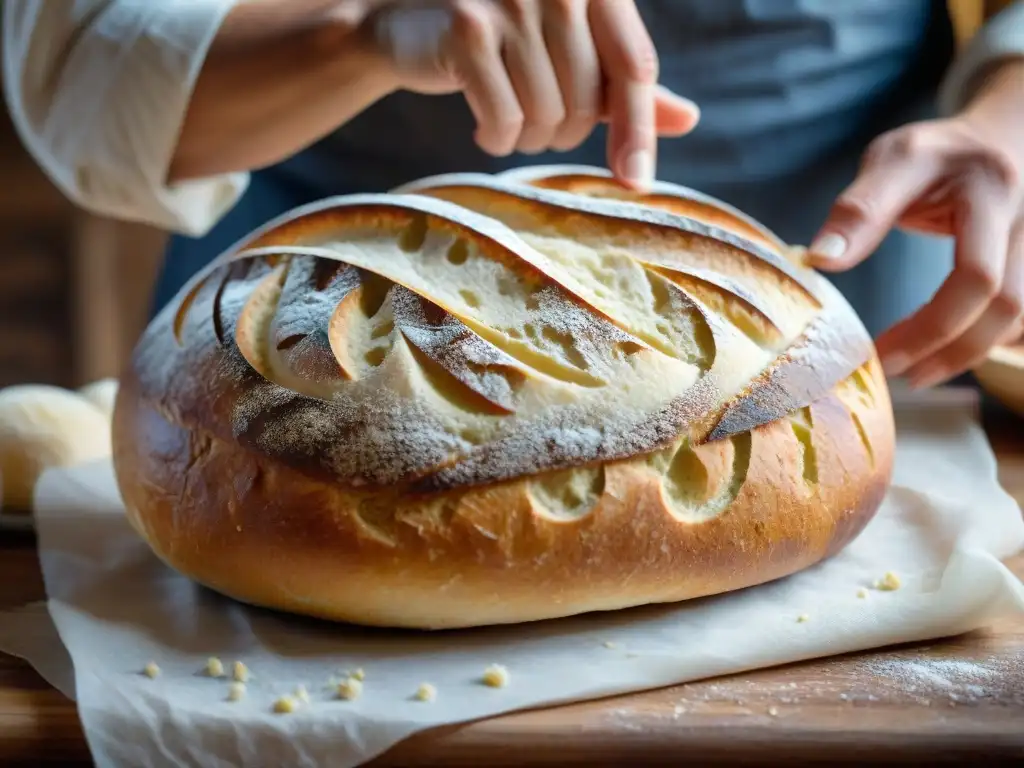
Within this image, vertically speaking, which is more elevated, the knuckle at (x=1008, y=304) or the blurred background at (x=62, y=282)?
the knuckle at (x=1008, y=304)

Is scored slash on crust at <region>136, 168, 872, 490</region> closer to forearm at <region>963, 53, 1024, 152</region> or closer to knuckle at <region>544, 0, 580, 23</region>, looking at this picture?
knuckle at <region>544, 0, 580, 23</region>

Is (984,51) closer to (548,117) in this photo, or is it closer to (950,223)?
(950,223)

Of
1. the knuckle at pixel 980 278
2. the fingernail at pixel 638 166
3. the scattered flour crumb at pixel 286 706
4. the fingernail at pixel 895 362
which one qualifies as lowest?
the scattered flour crumb at pixel 286 706

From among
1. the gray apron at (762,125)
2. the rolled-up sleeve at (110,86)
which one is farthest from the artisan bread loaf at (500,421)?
the gray apron at (762,125)

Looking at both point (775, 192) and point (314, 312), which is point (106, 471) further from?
point (775, 192)

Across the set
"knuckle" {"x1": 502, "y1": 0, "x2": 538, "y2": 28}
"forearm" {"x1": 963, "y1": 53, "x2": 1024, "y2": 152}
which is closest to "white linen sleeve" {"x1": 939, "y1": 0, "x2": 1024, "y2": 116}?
"forearm" {"x1": 963, "y1": 53, "x2": 1024, "y2": 152}

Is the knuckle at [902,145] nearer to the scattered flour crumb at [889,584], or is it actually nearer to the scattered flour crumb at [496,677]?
the scattered flour crumb at [889,584]
